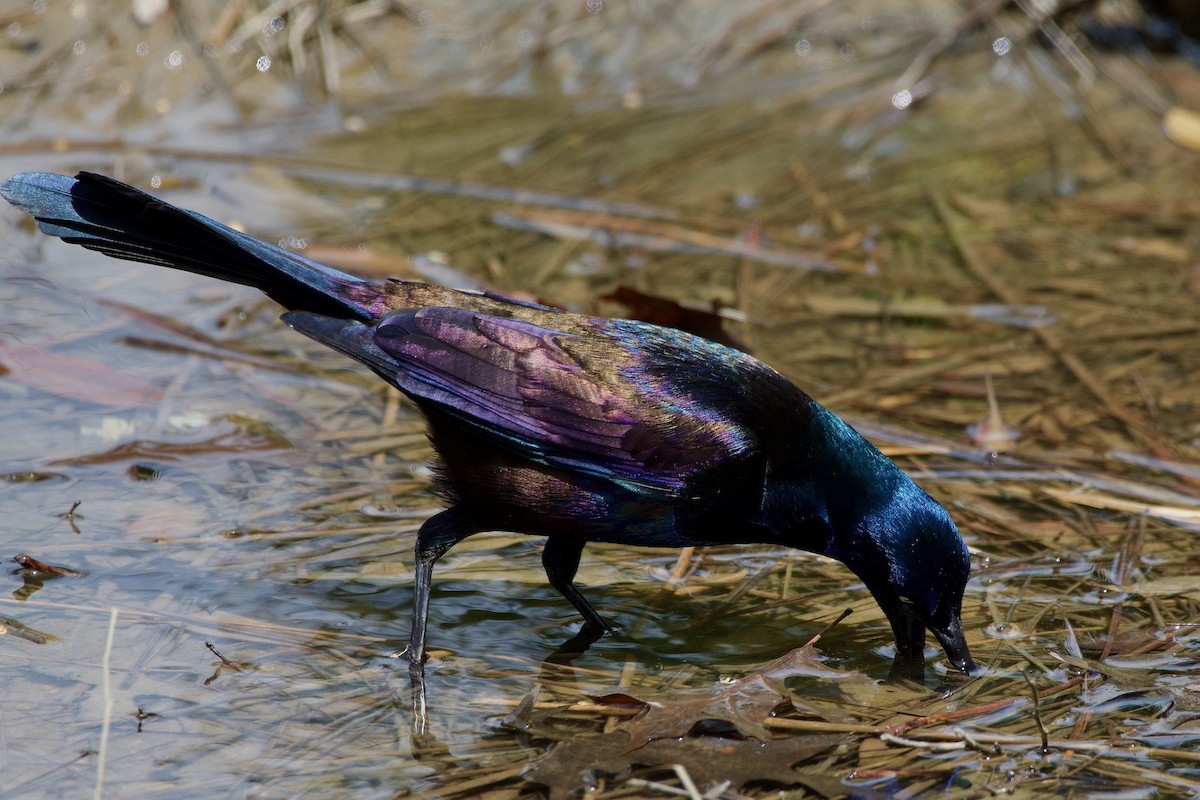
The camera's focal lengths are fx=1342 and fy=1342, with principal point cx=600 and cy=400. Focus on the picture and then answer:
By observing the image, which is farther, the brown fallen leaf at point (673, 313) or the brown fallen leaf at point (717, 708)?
the brown fallen leaf at point (673, 313)

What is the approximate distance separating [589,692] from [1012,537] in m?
1.73

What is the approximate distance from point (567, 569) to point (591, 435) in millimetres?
488

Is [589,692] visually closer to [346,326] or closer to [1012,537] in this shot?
[346,326]

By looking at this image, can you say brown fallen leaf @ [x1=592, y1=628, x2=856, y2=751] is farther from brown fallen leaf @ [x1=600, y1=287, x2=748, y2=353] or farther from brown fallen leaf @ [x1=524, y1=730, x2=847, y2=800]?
brown fallen leaf @ [x1=600, y1=287, x2=748, y2=353]

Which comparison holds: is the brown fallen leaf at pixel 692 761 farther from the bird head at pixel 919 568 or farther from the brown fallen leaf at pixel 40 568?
the brown fallen leaf at pixel 40 568

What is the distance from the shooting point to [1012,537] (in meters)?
4.52

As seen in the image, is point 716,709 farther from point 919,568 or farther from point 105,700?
point 105,700

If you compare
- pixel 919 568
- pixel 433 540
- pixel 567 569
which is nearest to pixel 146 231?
pixel 433 540

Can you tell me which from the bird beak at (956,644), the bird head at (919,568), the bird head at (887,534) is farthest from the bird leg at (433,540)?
the bird beak at (956,644)

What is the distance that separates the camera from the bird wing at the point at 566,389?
374 centimetres

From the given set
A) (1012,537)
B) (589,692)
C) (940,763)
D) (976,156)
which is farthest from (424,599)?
(976,156)

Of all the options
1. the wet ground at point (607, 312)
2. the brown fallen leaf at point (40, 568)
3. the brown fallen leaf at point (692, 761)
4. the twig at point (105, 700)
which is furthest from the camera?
the brown fallen leaf at point (40, 568)

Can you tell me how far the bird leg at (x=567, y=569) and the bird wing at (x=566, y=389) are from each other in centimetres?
36

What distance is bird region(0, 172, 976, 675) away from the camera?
3730 mm
